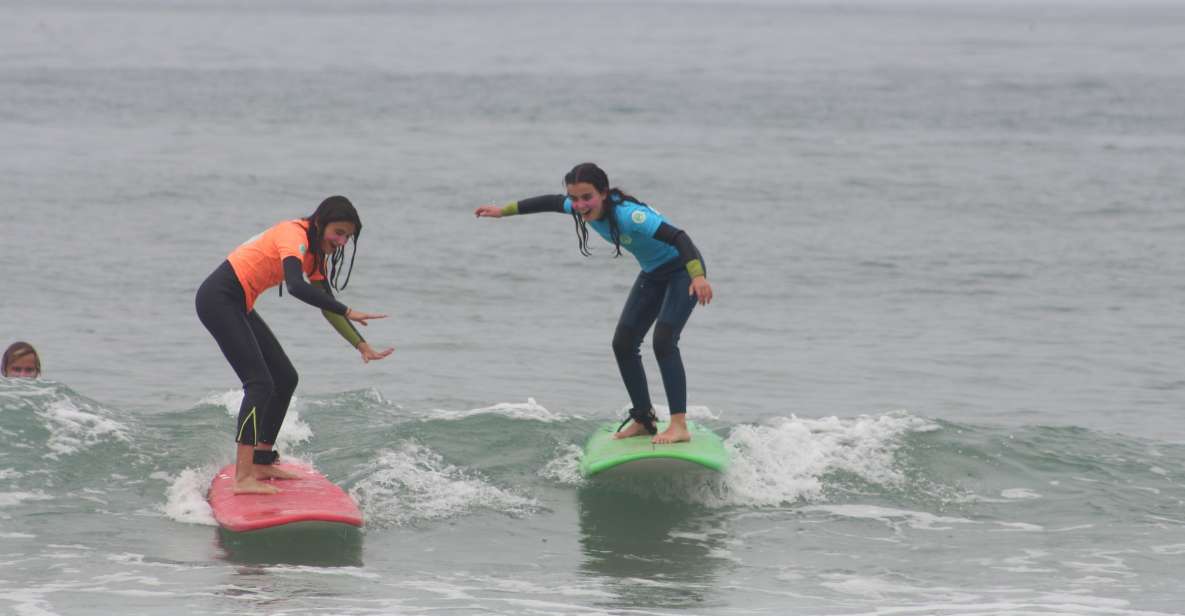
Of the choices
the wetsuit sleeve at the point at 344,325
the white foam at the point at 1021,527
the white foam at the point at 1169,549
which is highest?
the wetsuit sleeve at the point at 344,325

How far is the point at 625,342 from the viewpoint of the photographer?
10312mm

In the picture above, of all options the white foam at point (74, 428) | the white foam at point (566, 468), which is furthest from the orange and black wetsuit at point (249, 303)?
the white foam at point (74, 428)

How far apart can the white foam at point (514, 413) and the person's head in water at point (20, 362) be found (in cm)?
320

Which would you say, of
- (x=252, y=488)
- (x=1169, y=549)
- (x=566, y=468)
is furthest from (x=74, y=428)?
(x=1169, y=549)

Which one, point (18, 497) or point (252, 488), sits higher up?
point (252, 488)

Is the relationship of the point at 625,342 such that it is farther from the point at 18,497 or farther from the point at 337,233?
the point at 18,497

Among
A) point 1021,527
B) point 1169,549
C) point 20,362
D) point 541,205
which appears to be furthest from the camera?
point 20,362

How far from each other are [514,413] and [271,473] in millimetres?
3045

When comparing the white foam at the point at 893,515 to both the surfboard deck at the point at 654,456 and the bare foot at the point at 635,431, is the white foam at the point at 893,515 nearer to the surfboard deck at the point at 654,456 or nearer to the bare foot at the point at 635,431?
the surfboard deck at the point at 654,456

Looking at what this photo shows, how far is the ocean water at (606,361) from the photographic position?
884 centimetres

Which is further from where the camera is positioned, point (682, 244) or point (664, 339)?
point (664, 339)

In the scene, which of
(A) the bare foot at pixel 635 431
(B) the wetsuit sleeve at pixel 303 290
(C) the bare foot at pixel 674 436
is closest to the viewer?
(B) the wetsuit sleeve at pixel 303 290

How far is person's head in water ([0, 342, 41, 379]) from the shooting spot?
39.4 feet

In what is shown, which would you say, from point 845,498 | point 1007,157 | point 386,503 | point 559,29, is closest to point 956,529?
point 845,498
